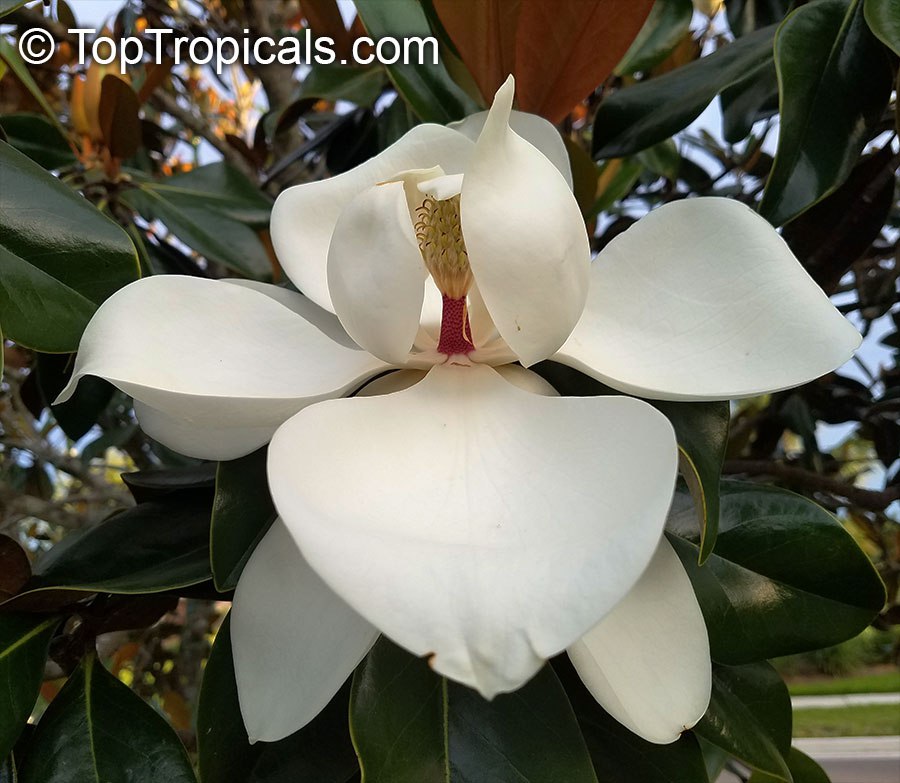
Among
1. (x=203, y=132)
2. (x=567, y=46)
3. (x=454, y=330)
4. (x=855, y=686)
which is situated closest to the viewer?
(x=454, y=330)

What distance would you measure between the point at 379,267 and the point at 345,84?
57 cm

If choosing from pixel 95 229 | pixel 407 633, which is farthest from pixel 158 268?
pixel 407 633


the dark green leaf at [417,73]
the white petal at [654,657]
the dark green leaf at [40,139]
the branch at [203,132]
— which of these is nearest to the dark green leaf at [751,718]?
the white petal at [654,657]

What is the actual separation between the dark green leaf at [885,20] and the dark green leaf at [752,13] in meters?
0.38

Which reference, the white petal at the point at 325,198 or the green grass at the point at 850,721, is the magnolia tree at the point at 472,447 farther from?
the green grass at the point at 850,721

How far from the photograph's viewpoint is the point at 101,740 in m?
0.43

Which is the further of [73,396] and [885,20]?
[73,396]

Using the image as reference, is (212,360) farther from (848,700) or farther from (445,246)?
(848,700)

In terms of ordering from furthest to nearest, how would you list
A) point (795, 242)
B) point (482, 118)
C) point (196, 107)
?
1. point (196, 107)
2. point (795, 242)
3. point (482, 118)

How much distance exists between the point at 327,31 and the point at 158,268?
330 mm

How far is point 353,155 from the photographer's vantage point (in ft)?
3.02

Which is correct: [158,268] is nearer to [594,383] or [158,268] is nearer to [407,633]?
[594,383]

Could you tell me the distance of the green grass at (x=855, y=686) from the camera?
2.47m

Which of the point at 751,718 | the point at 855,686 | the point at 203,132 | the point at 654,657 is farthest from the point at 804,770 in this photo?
the point at 855,686
